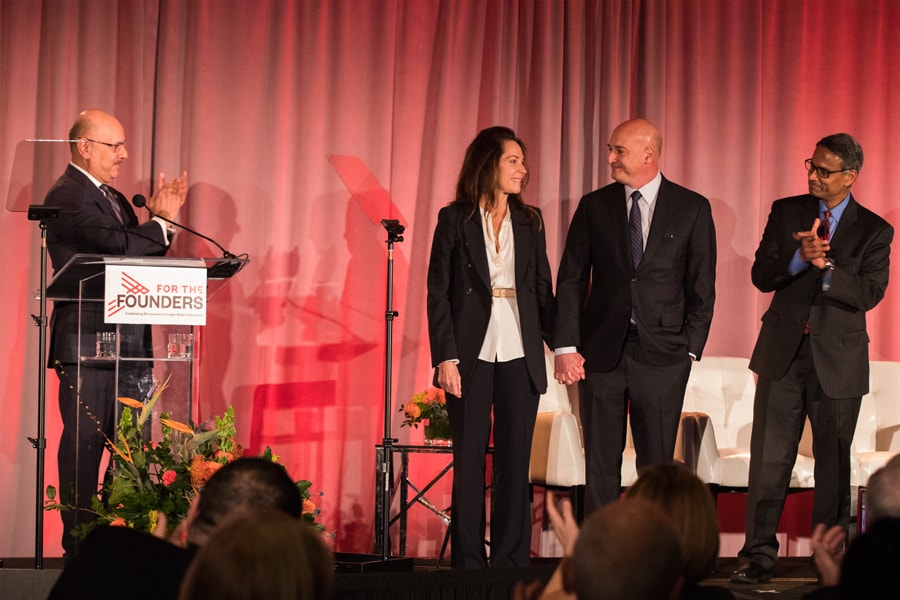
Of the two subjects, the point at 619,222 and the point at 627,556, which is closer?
the point at 627,556

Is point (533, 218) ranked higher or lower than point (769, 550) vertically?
higher

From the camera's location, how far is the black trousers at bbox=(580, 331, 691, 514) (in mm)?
4238

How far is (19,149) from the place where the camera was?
4.57 m

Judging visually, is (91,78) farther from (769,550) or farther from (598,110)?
(769,550)

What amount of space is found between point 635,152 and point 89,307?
2.18m

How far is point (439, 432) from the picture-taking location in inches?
213

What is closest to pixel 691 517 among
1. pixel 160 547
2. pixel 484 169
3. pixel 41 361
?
pixel 160 547

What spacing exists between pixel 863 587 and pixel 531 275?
9.35ft

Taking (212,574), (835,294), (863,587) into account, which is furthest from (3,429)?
(863,587)

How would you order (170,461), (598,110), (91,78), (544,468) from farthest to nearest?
(598,110), (91,78), (544,468), (170,461)

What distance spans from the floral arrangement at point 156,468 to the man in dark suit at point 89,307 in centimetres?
12

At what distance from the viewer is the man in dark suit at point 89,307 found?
4.34m

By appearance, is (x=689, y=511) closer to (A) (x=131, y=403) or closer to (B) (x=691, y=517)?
(B) (x=691, y=517)

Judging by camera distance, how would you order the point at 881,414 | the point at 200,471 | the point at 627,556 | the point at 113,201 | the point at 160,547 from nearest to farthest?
the point at 627,556 → the point at 160,547 → the point at 200,471 → the point at 113,201 → the point at 881,414
